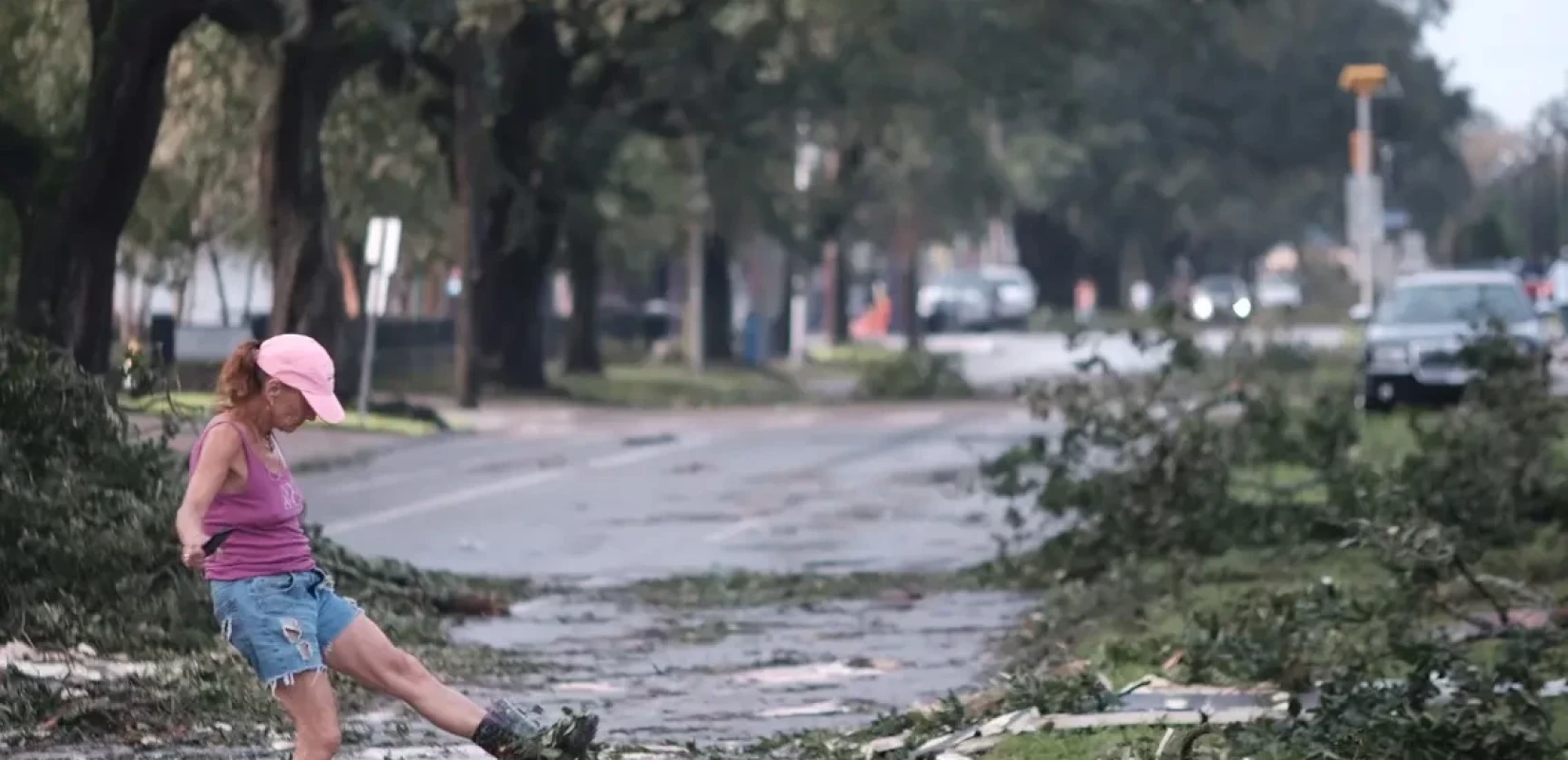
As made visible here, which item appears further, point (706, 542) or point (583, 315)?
point (583, 315)

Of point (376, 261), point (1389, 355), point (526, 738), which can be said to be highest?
point (376, 261)

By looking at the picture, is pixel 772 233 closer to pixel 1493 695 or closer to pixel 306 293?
pixel 306 293

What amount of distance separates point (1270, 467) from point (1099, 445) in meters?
3.84

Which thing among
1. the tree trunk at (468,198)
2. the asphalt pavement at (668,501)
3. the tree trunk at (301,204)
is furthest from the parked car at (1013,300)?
the tree trunk at (301,204)

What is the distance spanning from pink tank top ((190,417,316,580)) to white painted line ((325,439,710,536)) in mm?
12192

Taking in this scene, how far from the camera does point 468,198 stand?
38.4 meters

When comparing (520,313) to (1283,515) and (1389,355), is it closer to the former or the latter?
(1389,355)

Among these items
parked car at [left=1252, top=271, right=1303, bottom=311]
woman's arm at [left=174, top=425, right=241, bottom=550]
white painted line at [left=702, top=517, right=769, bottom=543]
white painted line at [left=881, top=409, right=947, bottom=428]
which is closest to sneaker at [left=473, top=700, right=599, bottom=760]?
woman's arm at [left=174, top=425, right=241, bottom=550]

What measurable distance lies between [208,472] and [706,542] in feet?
39.6

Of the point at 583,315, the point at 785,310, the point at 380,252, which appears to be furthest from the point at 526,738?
the point at 785,310

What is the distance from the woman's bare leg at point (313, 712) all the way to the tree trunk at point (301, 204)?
22.0m

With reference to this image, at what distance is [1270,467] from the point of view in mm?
21109

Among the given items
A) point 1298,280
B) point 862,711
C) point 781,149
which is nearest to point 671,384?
point 781,149

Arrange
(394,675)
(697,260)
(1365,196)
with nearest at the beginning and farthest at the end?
(394,675)
(1365,196)
(697,260)
